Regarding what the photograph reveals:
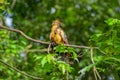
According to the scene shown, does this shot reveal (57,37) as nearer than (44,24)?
Yes

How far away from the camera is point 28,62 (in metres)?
6.66

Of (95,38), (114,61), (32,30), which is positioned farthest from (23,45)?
(114,61)

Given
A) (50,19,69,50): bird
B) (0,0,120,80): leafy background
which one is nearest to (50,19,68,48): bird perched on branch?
(50,19,69,50): bird

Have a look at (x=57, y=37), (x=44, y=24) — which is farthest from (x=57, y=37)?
(x=44, y=24)

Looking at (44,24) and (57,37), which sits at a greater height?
(57,37)

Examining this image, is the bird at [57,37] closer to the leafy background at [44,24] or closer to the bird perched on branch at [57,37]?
the bird perched on branch at [57,37]

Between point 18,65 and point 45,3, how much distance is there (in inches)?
78.7

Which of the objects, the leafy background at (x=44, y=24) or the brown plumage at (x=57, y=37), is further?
the leafy background at (x=44, y=24)

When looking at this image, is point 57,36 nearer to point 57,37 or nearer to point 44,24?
point 57,37

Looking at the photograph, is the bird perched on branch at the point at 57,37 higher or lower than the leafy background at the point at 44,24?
higher

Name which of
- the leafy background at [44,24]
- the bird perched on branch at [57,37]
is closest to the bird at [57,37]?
the bird perched on branch at [57,37]

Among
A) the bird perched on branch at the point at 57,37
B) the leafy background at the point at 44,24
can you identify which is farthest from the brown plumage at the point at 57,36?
the leafy background at the point at 44,24

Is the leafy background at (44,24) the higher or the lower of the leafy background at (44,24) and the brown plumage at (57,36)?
the lower

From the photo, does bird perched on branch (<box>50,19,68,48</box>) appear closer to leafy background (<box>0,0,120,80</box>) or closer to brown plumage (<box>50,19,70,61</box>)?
brown plumage (<box>50,19,70,61</box>)
